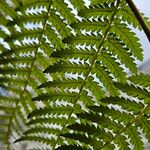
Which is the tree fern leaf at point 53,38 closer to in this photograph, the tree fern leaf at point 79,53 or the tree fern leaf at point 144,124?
the tree fern leaf at point 79,53

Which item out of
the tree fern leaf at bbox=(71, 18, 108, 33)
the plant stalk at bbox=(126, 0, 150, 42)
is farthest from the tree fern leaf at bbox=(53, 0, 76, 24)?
the plant stalk at bbox=(126, 0, 150, 42)

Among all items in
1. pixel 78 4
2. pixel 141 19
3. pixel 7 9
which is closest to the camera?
pixel 141 19

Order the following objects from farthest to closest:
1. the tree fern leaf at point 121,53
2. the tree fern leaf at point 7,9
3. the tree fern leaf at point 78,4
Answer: the tree fern leaf at point 7,9, the tree fern leaf at point 78,4, the tree fern leaf at point 121,53

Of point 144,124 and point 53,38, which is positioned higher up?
point 53,38

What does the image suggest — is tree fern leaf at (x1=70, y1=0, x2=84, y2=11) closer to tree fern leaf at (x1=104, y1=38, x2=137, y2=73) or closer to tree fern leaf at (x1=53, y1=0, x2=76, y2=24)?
tree fern leaf at (x1=53, y1=0, x2=76, y2=24)

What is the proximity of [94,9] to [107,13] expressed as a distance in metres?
0.05

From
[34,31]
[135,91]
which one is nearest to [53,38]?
[34,31]

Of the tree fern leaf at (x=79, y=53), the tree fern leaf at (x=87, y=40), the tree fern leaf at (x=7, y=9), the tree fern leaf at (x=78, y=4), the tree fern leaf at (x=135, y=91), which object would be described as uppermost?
the tree fern leaf at (x=7, y=9)

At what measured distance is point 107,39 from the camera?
1.45m

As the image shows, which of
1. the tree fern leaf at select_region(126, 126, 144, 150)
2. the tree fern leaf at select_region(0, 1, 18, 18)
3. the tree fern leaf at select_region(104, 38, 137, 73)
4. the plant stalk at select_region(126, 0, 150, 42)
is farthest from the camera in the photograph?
the tree fern leaf at select_region(0, 1, 18, 18)

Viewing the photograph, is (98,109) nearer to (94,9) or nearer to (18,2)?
(94,9)

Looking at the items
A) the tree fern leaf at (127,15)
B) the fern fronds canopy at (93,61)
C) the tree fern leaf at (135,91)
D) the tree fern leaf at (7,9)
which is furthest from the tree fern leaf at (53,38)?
the tree fern leaf at (135,91)

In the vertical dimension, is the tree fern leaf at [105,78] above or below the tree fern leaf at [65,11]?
below

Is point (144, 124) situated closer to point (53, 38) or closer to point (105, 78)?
point (105, 78)
